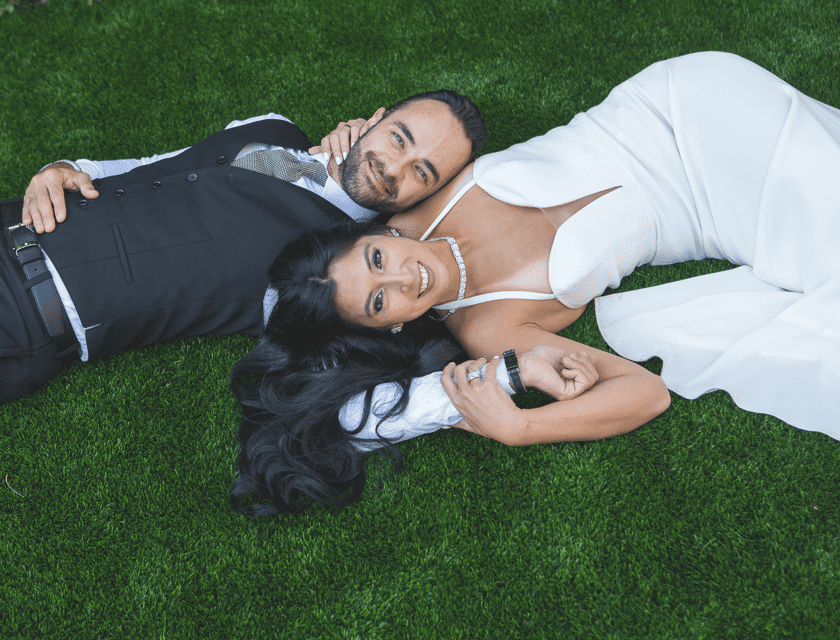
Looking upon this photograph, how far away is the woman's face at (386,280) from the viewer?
266 cm

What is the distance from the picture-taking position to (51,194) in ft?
9.09

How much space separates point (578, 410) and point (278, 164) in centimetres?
196

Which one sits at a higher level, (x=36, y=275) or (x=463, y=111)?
(x=463, y=111)

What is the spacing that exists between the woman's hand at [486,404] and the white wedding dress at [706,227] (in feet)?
0.37

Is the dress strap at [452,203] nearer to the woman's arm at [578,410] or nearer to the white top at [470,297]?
the white top at [470,297]

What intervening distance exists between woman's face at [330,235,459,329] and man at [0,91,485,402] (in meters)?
0.38

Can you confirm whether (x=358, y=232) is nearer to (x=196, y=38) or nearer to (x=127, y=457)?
(x=127, y=457)

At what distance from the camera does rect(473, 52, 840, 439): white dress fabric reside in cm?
269

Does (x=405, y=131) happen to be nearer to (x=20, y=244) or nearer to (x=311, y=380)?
(x=311, y=380)

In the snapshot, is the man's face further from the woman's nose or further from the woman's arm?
the woman's arm

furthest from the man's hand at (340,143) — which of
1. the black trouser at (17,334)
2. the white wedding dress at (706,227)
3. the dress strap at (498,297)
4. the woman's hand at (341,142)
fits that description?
the black trouser at (17,334)

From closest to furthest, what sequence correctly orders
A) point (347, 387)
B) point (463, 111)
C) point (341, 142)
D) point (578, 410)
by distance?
point (578, 410) → point (347, 387) → point (463, 111) → point (341, 142)

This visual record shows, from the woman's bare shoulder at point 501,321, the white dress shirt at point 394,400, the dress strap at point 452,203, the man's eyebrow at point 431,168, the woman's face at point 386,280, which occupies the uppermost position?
the man's eyebrow at point 431,168

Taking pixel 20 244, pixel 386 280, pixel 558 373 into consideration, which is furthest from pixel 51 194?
pixel 558 373
